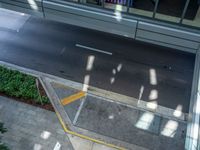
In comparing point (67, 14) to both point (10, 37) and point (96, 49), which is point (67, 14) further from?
point (10, 37)

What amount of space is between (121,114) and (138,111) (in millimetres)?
1169

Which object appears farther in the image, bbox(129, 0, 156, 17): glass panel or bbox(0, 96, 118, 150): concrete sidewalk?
bbox(0, 96, 118, 150): concrete sidewalk

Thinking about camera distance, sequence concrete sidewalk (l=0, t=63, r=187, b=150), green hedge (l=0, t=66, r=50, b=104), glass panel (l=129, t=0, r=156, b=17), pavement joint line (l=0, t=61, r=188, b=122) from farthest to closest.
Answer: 1. green hedge (l=0, t=66, r=50, b=104)
2. pavement joint line (l=0, t=61, r=188, b=122)
3. concrete sidewalk (l=0, t=63, r=187, b=150)
4. glass panel (l=129, t=0, r=156, b=17)

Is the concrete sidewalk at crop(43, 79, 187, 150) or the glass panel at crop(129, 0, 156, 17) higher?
the glass panel at crop(129, 0, 156, 17)

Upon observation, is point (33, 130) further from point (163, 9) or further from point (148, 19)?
point (163, 9)

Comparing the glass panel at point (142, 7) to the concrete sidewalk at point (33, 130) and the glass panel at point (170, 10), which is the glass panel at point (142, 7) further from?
the concrete sidewalk at point (33, 130)

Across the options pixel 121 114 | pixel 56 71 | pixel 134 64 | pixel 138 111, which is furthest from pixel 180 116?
pixel 56 71

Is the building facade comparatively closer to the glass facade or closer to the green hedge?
the glass facade

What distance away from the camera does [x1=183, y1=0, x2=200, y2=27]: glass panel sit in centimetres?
1479

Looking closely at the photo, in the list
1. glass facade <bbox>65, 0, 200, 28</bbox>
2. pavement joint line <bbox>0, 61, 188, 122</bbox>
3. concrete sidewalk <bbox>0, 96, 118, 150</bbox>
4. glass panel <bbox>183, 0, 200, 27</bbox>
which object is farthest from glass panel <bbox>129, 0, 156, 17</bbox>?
concrete sidewalk <bbox>0, 96, 118, 150</bbox>

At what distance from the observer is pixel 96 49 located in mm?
20625

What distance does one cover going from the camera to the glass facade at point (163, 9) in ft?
48.7

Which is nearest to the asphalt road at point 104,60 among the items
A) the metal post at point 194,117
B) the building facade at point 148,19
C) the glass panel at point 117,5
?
the metal post at point 194,117

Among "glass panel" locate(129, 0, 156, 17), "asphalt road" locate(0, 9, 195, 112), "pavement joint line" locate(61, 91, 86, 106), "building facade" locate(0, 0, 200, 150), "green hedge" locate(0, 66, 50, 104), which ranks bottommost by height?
"pavement joint line" locate(61, 91, 86, 106)
